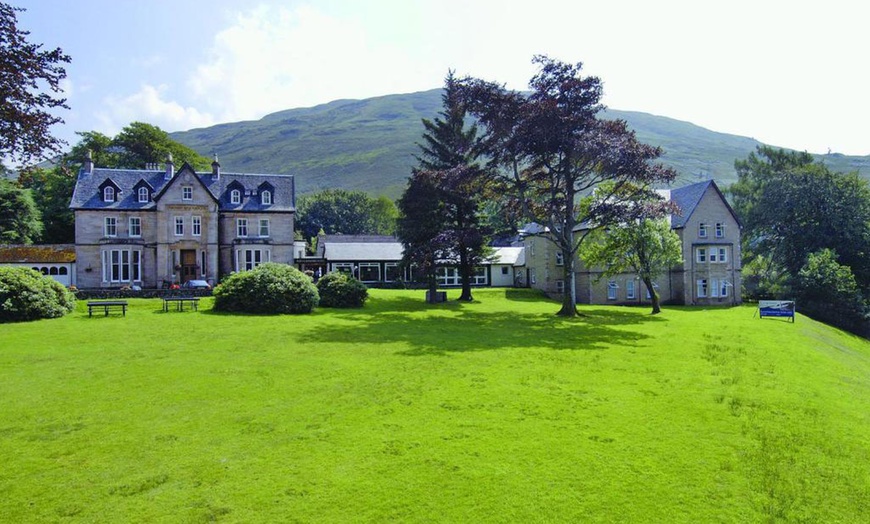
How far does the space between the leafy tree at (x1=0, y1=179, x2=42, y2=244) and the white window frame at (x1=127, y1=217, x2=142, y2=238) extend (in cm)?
1922

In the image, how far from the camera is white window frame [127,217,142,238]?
1765 inches

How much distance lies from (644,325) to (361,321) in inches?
597

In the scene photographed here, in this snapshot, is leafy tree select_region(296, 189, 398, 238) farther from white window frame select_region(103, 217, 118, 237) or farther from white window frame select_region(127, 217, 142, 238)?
white window frame select_region(103, 217, 118, 237)

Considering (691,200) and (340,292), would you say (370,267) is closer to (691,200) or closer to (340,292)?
(340,292)

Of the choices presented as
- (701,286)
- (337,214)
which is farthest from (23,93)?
(337,214)

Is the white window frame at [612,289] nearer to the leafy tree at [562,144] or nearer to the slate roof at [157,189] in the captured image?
the leafy tree at [562,144]

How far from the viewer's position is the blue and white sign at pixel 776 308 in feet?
109

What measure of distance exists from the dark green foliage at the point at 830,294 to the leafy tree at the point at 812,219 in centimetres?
527

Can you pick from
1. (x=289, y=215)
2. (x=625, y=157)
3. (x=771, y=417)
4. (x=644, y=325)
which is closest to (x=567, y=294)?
(x=644, y=325)

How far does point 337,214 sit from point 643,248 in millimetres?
76554

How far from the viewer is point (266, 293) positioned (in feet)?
94.9

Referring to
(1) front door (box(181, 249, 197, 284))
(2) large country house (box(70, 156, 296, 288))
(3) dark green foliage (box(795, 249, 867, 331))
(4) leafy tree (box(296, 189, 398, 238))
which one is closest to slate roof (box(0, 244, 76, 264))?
(2) large country house (box(70, 156, 296, 288))

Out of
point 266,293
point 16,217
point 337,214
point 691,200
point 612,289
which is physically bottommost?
point 612,289

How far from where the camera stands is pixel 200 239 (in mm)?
45500
